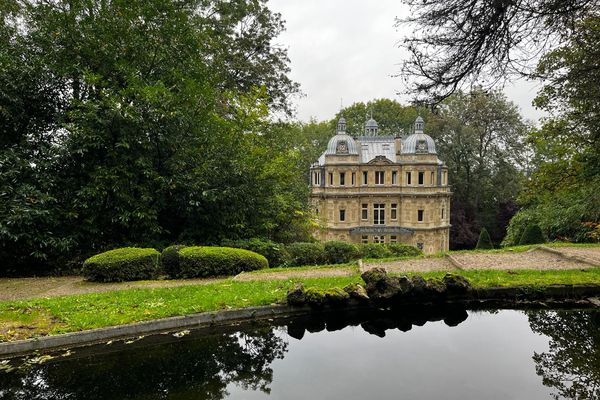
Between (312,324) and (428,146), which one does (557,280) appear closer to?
(312,324)

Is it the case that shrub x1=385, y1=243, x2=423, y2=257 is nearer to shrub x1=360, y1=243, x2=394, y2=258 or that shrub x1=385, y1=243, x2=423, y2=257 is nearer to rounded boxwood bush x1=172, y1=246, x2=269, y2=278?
shrub x1=360, y1=243, x2=394, y2=258

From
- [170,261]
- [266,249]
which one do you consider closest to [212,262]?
[170,261]

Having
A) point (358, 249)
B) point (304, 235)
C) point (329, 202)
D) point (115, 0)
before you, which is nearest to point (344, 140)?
point (329, 202)

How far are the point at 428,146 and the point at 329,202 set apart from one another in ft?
34.4

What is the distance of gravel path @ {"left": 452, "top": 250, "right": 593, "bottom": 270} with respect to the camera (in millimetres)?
10594

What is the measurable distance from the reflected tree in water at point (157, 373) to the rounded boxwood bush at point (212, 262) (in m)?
4.48

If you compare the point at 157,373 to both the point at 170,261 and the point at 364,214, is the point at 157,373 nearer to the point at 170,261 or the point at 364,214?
the point at 170,261

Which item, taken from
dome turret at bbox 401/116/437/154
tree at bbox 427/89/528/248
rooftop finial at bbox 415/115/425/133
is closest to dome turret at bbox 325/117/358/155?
dome turret at bbox 401/116/437/154

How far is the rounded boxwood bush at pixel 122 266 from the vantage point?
10.0 metres

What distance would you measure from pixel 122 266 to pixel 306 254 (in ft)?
19.4

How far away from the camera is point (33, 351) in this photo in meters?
5.61

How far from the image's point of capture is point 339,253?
47.9 ft

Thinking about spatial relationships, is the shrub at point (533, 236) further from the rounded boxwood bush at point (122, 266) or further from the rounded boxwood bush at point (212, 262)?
the rounded boxwood bush at point (122, 266)

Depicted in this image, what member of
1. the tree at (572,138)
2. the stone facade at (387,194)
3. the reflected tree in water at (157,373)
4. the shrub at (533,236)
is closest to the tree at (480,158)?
the stone facade at (387,194)
